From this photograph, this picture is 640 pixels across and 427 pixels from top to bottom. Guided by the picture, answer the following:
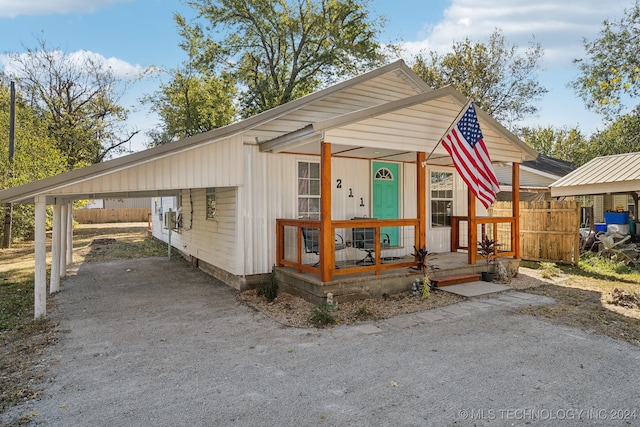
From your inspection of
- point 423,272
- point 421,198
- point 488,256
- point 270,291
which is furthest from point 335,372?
point 488,256

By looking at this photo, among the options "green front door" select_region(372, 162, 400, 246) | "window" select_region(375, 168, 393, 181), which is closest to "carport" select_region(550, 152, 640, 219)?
"green front door" select_region(372, 162, 400, 246)

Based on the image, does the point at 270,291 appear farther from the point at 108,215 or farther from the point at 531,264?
the point at 108,215

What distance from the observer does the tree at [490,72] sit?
2380cm

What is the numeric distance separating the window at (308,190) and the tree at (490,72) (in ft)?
58.2

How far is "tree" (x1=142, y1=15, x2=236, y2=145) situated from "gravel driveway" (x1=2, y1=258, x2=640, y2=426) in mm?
19396

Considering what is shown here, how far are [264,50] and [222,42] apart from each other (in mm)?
2403

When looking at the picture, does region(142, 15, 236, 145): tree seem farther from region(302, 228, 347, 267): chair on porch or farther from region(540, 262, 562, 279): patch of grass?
region(540, 262, 562, 279): patch of grass

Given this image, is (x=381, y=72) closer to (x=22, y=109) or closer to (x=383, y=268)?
(x=383, y=268)

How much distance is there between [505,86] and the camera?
24750 mm

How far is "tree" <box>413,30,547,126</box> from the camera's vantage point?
23.8 metres

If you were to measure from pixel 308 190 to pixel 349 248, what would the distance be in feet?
5.21

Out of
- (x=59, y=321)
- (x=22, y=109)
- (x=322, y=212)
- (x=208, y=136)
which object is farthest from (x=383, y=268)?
(x=22, y=109)

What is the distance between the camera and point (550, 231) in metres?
10.6

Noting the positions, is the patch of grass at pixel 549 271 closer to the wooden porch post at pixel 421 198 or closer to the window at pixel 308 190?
the wooden porch post at pixel 421 198
